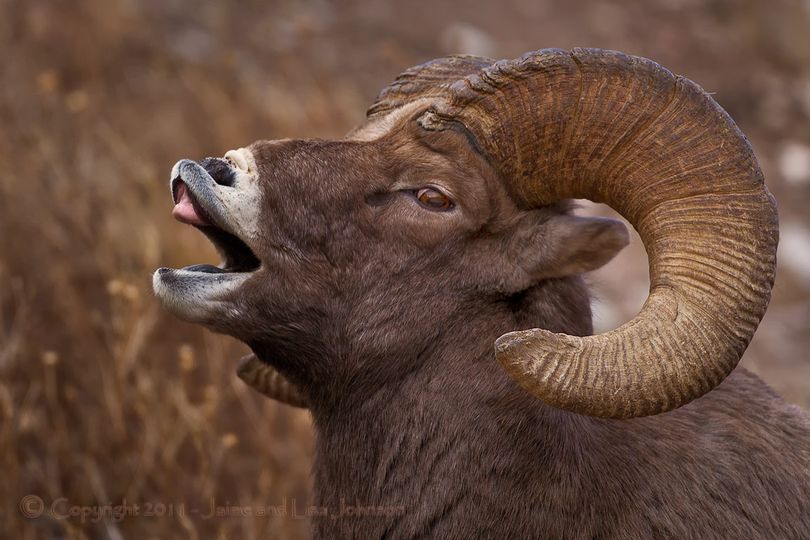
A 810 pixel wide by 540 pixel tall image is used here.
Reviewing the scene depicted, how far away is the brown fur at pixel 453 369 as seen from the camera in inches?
146

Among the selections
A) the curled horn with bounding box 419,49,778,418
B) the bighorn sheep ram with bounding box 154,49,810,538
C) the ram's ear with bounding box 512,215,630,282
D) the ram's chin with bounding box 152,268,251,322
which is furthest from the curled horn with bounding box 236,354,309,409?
the curled horn with bounding box 419,49,778,418

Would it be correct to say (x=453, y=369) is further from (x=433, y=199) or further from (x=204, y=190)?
(x=204, y=190)

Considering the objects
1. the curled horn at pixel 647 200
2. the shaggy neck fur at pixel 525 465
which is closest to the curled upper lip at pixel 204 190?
the shaggy neck fur at pixel 525 465

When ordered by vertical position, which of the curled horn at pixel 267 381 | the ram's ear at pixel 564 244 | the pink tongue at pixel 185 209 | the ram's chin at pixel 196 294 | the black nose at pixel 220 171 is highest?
the black nose at pixel 220 171

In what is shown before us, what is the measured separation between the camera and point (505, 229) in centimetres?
392

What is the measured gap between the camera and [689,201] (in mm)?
3369

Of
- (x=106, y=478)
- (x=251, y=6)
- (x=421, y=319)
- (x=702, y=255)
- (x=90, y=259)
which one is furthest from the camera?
(x=251, y=6)

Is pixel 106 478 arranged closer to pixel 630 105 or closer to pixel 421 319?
pixel 421 319

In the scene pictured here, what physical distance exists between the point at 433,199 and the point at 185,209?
0.91m

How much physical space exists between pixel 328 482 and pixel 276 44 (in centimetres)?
944

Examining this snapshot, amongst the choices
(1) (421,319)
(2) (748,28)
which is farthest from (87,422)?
(2) (748,28)

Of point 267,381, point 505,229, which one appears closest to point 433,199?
point 505,229

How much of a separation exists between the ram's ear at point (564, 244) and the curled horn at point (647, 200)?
8.3 inches

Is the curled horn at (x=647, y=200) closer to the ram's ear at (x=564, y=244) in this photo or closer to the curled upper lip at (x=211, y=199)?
the ram's ear at (x=564, y=244)
